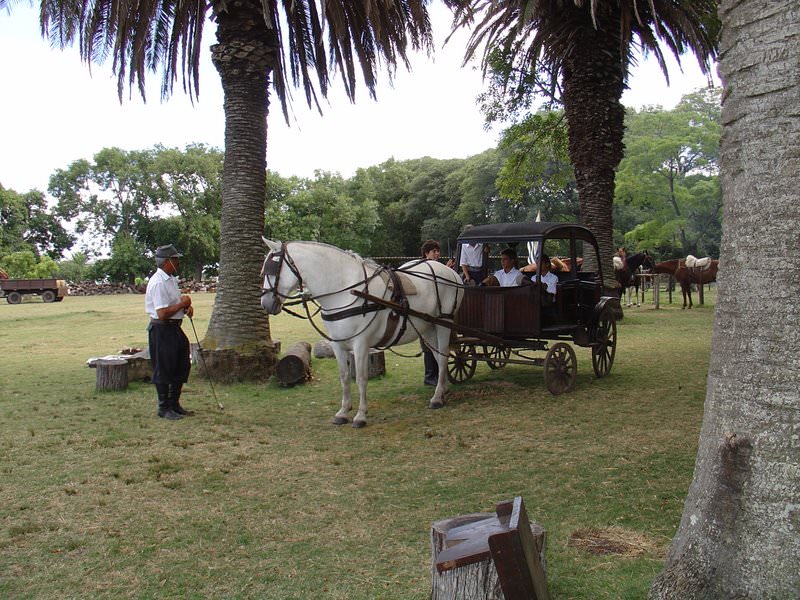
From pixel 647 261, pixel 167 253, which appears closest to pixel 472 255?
pixel 167 253

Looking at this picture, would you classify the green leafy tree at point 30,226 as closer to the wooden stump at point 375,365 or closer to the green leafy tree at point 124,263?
the green leafy tree at point 124,263

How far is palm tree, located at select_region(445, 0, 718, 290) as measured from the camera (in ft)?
50.8

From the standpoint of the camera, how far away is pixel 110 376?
395 inches

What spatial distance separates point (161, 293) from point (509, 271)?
484 cm

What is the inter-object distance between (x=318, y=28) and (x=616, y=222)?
1639 inches

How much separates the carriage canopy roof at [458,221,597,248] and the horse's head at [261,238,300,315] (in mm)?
3024

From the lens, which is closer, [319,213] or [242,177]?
[242,177]

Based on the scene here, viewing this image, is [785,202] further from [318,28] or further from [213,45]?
[318,28]

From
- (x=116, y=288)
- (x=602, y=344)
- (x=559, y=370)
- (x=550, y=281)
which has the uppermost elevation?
(x=550, y=281)

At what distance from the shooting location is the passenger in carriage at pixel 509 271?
956 centimetres

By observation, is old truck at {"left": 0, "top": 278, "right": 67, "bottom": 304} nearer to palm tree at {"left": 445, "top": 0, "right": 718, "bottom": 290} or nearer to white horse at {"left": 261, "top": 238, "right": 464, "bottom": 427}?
palm tree at {"left": 445, "top": 0, "right": 718, "bottom": 290}

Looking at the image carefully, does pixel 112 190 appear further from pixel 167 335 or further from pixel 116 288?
pixel 167 335

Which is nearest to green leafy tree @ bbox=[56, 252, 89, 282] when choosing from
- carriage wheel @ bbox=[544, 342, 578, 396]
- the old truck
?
the old truck

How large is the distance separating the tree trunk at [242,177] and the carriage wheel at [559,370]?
4.60 metres
